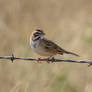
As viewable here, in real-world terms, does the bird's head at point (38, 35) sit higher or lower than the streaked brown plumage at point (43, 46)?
higher

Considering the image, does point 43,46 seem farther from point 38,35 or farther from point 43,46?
point 38,35

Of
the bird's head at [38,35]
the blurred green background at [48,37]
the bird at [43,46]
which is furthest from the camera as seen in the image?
the blurred green background at [48,37]

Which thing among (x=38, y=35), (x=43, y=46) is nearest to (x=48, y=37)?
(x=38, y=35)

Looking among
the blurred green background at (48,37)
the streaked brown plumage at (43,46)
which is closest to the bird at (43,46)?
the streaked brown plumage at (43,46)

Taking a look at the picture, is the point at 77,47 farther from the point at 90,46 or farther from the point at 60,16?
the point at 60,16

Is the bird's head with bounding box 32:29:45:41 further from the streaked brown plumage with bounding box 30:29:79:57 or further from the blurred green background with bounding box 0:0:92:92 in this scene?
the blurred green background with bounding box 0:0:92:92

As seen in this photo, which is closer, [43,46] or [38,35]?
[43,46]

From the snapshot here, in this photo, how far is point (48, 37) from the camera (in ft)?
41.0

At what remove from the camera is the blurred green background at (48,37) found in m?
10.5

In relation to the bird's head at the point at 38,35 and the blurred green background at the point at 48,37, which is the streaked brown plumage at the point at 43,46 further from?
the blurred green background at the point at 48,37

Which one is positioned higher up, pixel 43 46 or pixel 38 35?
pixel 38 35

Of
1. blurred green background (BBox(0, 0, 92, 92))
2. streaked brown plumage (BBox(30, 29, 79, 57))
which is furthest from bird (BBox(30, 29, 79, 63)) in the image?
blurred green background (BBox(0, 0, 92, 92))

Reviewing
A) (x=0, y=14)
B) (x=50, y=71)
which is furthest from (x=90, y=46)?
(x=0, y=14)

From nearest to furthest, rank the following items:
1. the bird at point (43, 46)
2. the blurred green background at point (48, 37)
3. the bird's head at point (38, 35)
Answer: the bird at point (43, 46) < the bird's head at point (38, 35) < the blurred green background at point (48, 37)
